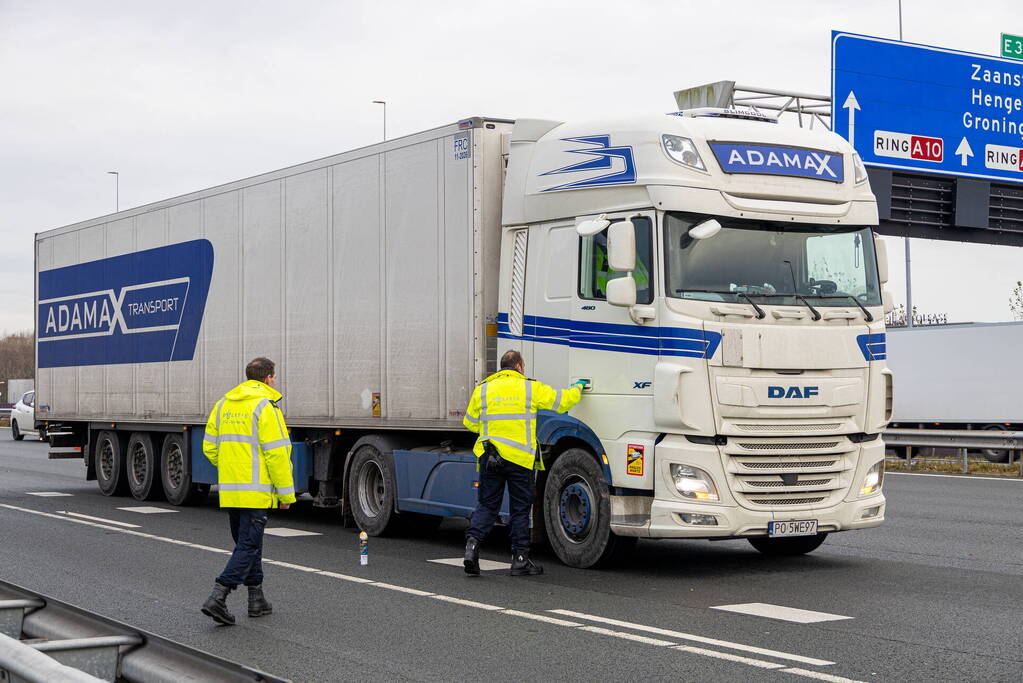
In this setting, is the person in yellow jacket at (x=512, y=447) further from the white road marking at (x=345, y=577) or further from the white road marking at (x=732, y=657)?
the white road marking at (x=732, y=657)

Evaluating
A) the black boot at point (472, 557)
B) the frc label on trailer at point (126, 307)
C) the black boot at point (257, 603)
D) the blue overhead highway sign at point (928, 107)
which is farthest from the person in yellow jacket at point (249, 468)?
the blue overhead highway sign at point (928, 107)

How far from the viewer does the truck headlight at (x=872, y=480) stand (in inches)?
425

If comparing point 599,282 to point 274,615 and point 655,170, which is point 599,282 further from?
point 274,615

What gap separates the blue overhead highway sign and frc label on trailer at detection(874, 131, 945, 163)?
17mm

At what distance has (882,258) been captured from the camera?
11094 mm

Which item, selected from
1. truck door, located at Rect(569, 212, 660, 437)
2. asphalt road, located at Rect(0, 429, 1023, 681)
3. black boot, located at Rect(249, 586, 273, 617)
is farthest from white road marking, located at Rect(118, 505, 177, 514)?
black boot, located at Rect(249, 586, 273, 617)

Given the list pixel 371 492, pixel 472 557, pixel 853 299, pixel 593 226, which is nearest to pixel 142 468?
pixel 371 492

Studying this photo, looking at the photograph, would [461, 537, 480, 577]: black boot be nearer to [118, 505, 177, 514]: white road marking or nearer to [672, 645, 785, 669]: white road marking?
[672, 645, 785, 669]: white road marking

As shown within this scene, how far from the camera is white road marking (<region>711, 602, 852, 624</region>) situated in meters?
8.48

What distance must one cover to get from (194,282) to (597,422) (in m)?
7.73

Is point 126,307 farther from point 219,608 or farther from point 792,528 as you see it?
point 792,528

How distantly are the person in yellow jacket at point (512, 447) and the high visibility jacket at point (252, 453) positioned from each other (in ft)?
7.54

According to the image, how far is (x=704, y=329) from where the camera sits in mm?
10062

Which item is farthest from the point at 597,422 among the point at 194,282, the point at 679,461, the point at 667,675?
the point at 194,282
